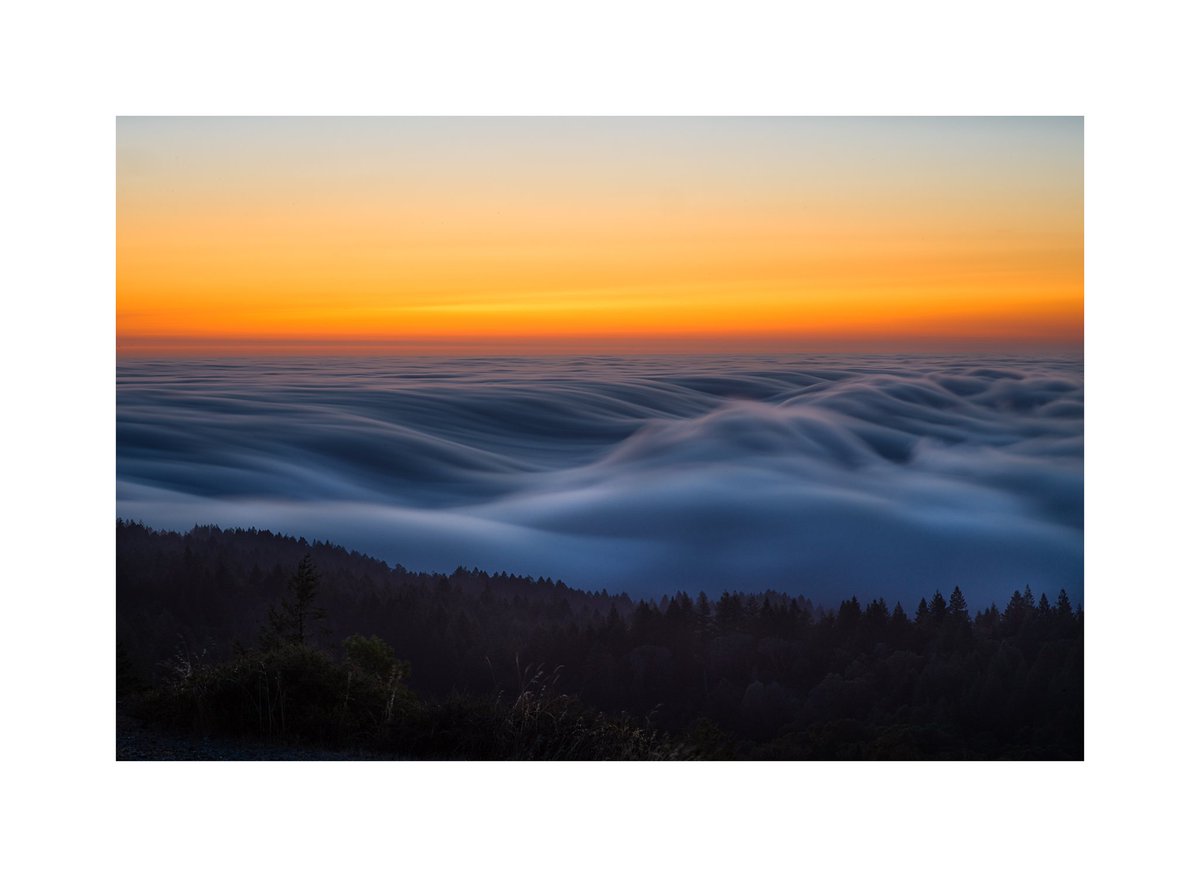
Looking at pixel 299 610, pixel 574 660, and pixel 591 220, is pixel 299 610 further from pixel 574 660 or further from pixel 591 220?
pixel 591 220

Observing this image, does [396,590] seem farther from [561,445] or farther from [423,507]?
[561,445]

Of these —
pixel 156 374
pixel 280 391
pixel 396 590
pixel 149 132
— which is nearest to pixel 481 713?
pixel 396 590

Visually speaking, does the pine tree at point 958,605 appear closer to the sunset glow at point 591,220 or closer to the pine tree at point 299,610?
the sunset glow at point 591,220

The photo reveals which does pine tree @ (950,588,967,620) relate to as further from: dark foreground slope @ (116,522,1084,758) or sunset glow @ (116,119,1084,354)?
sunset glow @ (116,119,1084,354)

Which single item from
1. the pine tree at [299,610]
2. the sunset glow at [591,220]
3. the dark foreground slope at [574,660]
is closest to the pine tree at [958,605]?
the dark foreground slope at [574,660]

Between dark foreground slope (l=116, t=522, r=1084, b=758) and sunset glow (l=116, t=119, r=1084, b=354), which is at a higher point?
sunset glow (l=116, t=119, r=1084, b=354)

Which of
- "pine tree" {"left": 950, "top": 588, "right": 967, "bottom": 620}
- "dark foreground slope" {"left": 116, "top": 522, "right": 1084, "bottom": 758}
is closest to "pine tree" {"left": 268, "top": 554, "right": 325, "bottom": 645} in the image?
"dark foreground slope" {"left": 116, "top": 522, "right": 1084, "bottom": 758}
